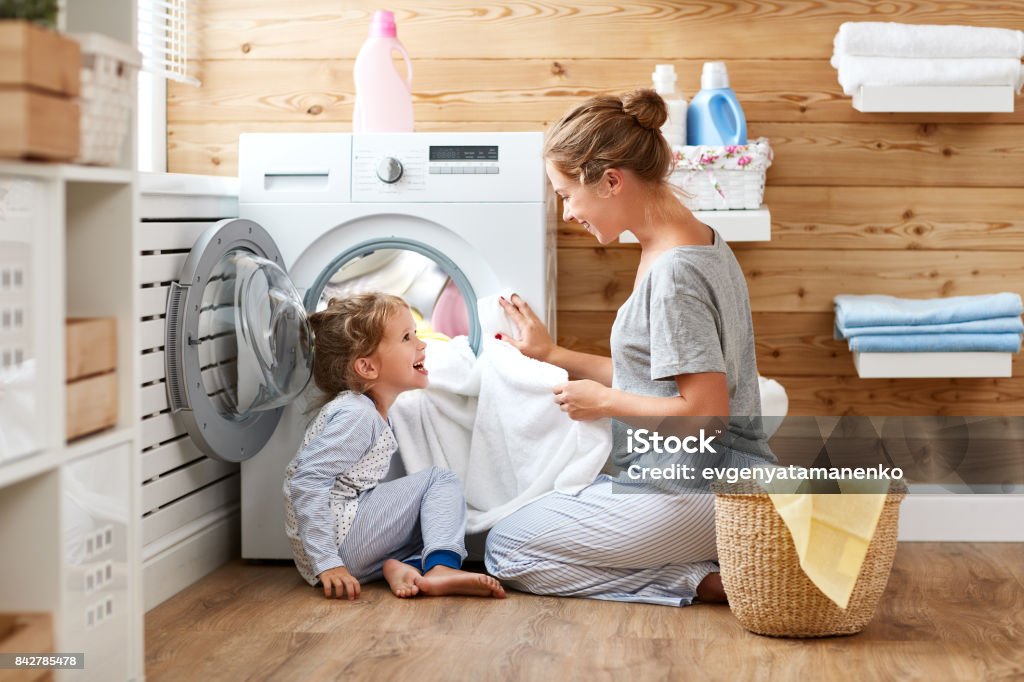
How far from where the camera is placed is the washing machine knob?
94.7 inches

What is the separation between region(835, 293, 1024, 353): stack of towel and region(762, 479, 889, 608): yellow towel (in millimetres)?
754

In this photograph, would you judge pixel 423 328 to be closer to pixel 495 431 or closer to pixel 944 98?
pixel 495 431

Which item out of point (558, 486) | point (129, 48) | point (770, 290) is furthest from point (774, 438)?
point (129, 48)

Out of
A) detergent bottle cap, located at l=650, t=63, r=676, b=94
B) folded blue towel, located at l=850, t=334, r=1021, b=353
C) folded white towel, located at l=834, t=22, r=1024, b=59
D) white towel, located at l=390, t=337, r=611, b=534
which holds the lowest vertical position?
white towel, located at l=390, t=337, r=611, b=534

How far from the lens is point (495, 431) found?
239 centimetres

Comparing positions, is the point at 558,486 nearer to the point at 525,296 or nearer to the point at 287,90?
the point at 525,296

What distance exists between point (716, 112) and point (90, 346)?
5.57 feet

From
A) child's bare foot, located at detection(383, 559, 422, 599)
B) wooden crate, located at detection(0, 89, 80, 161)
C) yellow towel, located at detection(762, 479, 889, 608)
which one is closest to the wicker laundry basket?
yellow towel, located at detection(762, 479, 889, 608)

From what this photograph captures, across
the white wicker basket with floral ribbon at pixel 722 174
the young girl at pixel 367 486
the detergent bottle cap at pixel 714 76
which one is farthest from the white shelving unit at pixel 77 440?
the detergent bottle cap at pixel 714 76

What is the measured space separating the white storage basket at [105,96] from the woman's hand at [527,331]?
102 centimetres

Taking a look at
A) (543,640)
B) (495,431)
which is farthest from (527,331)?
(543,640)

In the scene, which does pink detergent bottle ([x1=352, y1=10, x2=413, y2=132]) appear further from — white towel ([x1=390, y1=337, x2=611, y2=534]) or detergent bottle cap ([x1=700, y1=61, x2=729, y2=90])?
detergent bottle cap ([x1=700, y1=61, x2=729, y2=90])

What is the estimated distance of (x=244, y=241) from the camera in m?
2.33

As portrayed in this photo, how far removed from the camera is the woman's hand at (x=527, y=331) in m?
2.36
